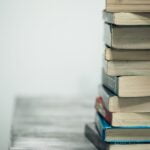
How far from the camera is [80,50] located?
156 centimetres

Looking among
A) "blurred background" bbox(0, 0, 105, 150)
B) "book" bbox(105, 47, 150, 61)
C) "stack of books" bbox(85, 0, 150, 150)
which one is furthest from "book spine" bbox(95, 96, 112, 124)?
"blurred background" bbox(0, 0, 105, 150)

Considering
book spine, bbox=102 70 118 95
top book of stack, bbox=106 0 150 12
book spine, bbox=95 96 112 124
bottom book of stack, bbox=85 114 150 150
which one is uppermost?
top book of stack, bbox=106 0 150 12

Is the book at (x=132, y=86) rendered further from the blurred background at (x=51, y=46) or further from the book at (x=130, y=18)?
the blurred background at (x=51, y=46)

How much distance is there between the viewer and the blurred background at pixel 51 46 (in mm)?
1550

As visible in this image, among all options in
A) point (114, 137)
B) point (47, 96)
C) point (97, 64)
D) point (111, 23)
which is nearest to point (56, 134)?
point (114, 137)

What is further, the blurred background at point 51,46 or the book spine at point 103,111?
the blurred background at point 51,46

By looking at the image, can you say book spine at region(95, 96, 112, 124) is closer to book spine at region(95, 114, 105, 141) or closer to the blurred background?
book spine at region(95, 114, 105, 141)

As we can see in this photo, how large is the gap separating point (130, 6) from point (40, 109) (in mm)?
547

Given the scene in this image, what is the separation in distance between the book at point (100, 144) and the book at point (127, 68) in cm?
15

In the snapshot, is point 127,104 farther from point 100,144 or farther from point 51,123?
point 51,123

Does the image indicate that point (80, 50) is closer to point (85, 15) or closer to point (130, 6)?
point (85, 15)

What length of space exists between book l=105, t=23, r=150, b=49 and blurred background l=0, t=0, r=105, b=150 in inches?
25.7

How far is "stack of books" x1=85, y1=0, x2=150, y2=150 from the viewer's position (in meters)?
0.89

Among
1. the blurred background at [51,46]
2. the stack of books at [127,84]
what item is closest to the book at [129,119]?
the stack of books at [127,84]
